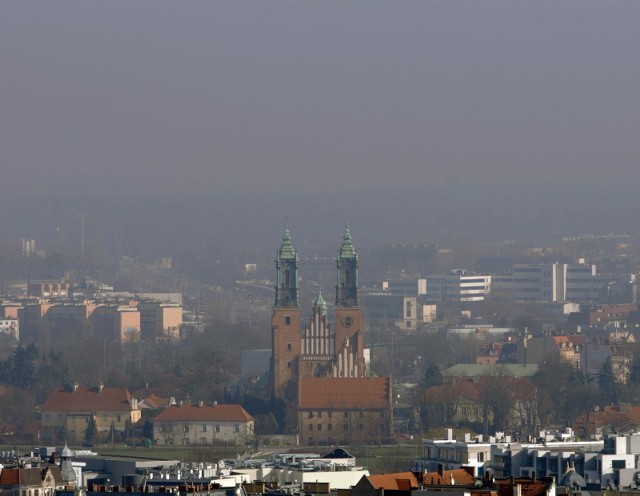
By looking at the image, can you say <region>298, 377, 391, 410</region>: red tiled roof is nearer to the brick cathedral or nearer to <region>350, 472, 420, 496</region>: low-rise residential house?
the brick cathedral

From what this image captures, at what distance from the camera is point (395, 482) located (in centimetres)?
4753

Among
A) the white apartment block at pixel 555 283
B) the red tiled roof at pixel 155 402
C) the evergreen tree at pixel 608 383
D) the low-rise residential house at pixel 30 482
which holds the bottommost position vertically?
the low-rise residential house at pixel 30 482

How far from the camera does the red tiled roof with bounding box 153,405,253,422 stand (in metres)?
95.6

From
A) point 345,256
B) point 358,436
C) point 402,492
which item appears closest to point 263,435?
point 358,436

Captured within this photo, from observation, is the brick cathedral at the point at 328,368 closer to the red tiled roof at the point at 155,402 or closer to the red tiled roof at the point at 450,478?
the red tiled roof at the point at 155,402

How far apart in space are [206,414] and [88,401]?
445 centimetres

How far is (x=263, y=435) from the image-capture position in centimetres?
9506

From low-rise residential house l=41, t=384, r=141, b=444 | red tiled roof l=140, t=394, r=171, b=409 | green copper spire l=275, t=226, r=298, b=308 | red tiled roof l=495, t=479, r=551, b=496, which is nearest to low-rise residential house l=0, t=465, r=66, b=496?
red tiled roof l=495, t=479, r=551, b=496

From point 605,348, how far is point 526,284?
2944 inches

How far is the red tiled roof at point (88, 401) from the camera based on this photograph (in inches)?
3866

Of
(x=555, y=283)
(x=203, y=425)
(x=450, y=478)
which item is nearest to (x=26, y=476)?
(x=450, y=478)

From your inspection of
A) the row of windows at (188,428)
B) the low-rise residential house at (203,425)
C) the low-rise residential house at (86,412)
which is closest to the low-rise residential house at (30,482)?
the low-rise residential house at (203,425)

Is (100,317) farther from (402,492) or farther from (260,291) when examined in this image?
(402,492)

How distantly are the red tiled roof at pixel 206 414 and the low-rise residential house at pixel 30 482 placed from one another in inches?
1497
